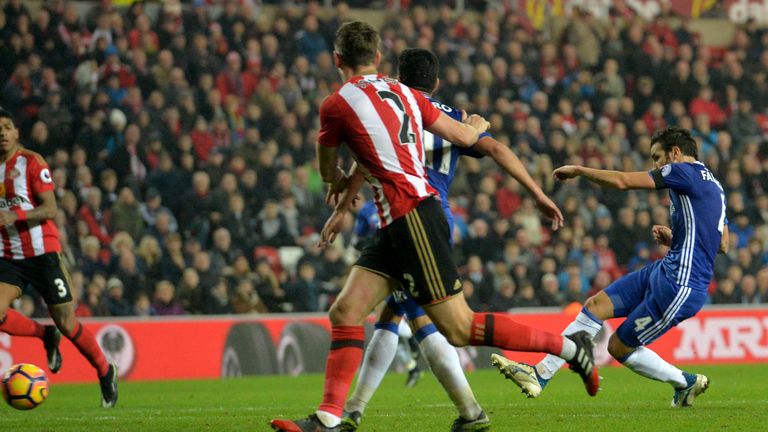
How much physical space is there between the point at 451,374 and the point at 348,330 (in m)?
0.73

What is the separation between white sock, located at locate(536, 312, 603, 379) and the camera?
8.39 m

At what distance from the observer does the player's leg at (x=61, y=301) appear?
9641 mm

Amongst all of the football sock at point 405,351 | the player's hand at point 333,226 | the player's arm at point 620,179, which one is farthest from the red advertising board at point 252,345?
the player's hand at point 333,226

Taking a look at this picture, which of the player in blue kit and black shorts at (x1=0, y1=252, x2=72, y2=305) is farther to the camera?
black shorts at (x1=0, y1=252, x2=72, y2=305)

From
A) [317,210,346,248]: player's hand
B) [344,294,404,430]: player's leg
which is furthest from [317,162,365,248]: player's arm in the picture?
[344,294,404,430]: player's leg

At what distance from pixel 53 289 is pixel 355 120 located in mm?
4279

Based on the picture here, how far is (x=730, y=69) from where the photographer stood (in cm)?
2148

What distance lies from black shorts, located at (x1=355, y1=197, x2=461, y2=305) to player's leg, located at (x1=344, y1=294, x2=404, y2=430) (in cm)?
97

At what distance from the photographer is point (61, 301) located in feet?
31.6

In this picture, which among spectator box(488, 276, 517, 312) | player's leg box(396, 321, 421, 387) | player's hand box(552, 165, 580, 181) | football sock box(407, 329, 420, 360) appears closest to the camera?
player's hand box(552, 165, 580, 181)

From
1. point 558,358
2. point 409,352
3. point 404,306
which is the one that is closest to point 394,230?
point 404,306

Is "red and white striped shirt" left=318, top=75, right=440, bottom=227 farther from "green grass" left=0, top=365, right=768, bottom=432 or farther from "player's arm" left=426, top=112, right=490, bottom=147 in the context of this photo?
"green grass" left=0, top=365, right=768, bottom=432

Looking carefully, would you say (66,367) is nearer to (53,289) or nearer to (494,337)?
(53,289)

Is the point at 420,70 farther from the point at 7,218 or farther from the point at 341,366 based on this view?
the point at 7,218
